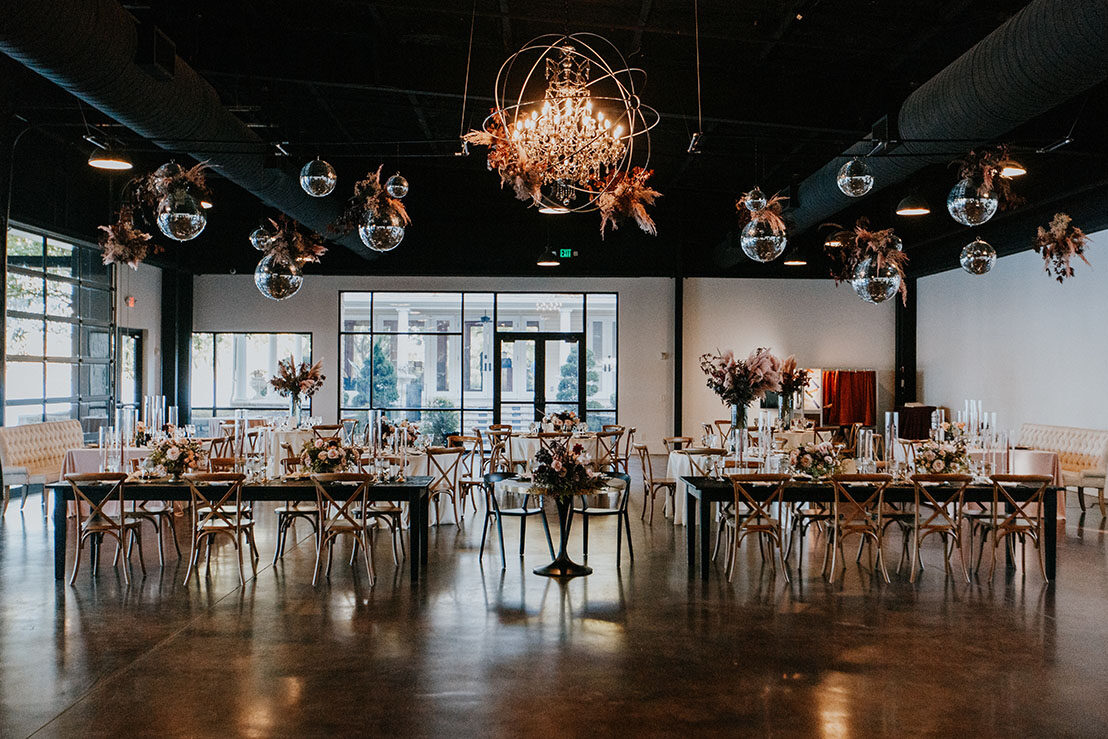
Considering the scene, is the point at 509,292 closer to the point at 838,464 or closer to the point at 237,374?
the point at 237,374

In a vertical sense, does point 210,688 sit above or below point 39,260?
below

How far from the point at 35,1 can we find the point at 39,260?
834 centimetres

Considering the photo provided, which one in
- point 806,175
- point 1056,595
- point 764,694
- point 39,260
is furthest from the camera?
point 806,175

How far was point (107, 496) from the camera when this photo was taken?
6855 millimetres

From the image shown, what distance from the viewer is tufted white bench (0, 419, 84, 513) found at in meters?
10.3

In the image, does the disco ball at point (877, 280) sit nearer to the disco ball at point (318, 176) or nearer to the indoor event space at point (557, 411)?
the indoor event space at point (557, 411)

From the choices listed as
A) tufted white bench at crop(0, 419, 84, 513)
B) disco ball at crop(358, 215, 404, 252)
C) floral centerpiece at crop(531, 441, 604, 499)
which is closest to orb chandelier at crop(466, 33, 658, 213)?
disco ball at crop(358, 215, 404, 252)

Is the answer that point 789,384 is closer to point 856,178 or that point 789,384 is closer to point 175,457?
point 856,178

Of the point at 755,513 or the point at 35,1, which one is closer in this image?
the point at 35,1

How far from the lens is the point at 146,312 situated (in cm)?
1620

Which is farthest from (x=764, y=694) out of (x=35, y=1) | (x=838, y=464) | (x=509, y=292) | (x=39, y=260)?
(x=509, y=292)

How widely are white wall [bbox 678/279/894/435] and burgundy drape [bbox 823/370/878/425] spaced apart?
711mm

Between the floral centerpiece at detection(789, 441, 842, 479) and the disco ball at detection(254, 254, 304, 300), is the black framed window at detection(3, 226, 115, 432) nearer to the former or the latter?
the disco ball at detection(254, 254, 304, 300)

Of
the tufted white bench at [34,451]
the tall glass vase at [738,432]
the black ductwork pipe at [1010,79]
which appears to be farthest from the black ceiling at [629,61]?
the tall glass vase at [738,432]
